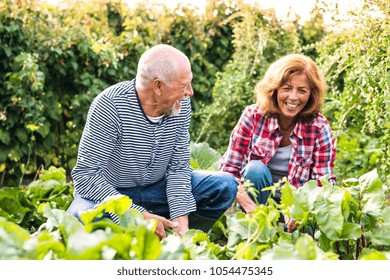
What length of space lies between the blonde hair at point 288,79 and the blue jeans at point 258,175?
28cm

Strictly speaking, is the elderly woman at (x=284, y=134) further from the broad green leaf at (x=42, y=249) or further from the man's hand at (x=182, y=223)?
the broad green leaf at (x=42, y=249)

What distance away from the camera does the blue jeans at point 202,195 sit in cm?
323

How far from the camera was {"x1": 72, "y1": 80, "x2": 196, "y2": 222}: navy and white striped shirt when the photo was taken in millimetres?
2957

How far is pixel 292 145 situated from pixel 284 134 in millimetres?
103

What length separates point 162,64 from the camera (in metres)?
2.82

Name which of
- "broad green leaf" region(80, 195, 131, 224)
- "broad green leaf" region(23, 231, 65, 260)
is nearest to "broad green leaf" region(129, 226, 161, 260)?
"broad green leaf" region(23, 231, 65, 260)

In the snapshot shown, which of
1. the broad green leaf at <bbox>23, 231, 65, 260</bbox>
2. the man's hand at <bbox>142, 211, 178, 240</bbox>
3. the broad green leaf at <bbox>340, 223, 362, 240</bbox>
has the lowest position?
the man's hand at <bbox>142, 211, 178, 240</bbox>

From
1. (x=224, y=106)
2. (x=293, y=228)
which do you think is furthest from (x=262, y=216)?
(x=224, y=106)

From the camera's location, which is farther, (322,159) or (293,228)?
(322,159)

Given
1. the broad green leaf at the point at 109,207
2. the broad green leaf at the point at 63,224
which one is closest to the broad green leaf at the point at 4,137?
the broad green leaf at the point at 63,224

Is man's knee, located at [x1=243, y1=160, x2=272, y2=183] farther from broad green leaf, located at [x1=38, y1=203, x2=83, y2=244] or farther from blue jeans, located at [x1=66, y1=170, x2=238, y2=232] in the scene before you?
broad green leaf, located at [x1=38, y1=203, x2=83, y2=244]

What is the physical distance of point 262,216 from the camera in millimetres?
2334
